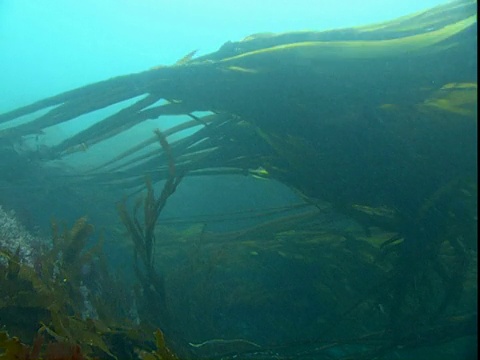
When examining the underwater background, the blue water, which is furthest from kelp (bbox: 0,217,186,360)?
the blue water

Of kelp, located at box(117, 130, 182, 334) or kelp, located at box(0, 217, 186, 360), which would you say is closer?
kelp, located at box(0, 217, 186, 360)

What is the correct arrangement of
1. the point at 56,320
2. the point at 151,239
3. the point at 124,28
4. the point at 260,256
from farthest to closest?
the point at 124,28, the point at 260,256, the point at 151,239, the point at 56,320

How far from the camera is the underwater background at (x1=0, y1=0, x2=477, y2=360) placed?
7.84 ft

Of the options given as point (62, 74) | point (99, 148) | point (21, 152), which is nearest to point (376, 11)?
point (99, 148)

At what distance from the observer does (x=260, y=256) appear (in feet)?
12.5

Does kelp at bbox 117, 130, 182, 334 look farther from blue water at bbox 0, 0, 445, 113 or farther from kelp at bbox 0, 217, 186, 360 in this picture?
blue water at bbox 0, 0, 445, 113

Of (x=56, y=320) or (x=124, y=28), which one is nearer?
(x=56, y=320)

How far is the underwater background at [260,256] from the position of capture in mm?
2389

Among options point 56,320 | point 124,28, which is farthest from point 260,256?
point 124,28

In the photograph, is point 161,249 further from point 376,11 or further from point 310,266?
point 376,11

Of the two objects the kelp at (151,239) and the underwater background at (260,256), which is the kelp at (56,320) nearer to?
the underwater background at (260,256)

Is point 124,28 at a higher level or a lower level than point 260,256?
higher

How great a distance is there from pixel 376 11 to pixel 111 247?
225ft

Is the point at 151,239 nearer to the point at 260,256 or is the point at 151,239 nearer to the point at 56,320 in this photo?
the point at 56,320
